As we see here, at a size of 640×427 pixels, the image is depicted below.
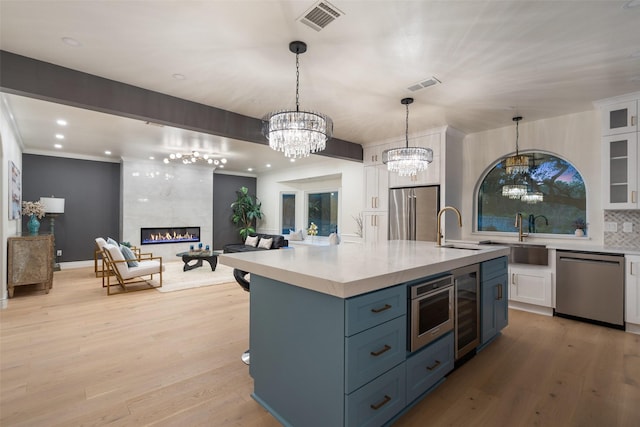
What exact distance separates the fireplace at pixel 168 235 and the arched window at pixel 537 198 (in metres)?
7.46

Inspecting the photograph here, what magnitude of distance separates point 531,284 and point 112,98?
5.68m

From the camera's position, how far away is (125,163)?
7441 millimetres

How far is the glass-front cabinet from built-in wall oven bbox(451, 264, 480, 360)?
2506mm

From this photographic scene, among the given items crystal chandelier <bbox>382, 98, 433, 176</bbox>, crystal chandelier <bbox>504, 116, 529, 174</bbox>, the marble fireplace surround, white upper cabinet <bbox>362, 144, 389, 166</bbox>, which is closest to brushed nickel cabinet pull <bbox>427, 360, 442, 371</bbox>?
crystal chandelier <bbox>382, 98, 433, 176</bbox>

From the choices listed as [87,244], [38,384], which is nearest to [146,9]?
[38,384]

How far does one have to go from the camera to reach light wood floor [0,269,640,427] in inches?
75.5

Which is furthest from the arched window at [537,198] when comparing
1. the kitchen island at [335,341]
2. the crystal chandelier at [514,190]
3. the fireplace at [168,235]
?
the fireplace at [168,235]

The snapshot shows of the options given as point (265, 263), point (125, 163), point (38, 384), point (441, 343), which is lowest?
point (38, 384)

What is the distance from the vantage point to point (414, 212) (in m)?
5.10

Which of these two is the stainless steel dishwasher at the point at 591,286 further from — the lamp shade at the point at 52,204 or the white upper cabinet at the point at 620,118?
the lamp shade at the point at 52,204

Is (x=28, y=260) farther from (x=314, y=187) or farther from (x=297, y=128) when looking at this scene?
(x=314, y=187)

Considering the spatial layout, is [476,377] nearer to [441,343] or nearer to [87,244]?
[441,343]

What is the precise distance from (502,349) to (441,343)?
1265 mm

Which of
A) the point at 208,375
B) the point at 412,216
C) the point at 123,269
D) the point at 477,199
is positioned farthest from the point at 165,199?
the point at 477,199
